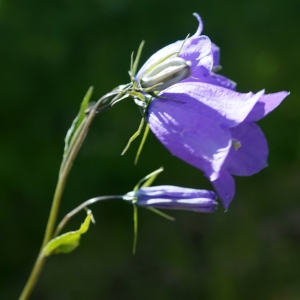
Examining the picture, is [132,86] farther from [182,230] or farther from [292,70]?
[292,70]

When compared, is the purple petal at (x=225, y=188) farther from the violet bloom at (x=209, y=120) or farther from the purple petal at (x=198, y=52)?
the purple petal at (x=198, y=52)

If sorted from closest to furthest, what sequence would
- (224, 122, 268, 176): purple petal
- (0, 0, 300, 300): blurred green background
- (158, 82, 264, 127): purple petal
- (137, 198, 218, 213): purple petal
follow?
(158, 82, 264, 127): purple petal < (224, 122, 268, 176): purple petal < (137, 198, 218, 213): purple petal < (0, 0, 300, 300): blurred green background

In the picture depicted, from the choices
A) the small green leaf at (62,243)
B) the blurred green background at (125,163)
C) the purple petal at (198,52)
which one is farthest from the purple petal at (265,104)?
the blurred green background at (125,163)

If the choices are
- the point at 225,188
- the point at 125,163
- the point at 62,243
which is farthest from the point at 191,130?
the point at 125,163

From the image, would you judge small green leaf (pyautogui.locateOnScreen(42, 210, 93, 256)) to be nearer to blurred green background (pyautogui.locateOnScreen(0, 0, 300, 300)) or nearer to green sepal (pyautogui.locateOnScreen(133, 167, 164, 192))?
green sepal (pyautogui.locateOnScreen(133, 167, 164, 192))

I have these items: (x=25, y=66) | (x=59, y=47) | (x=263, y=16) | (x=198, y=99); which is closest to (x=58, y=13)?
(x=59, y=47)

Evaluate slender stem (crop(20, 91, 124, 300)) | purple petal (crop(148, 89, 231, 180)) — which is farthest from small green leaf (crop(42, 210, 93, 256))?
purple petal (crop(148, 89, 231, 180))
